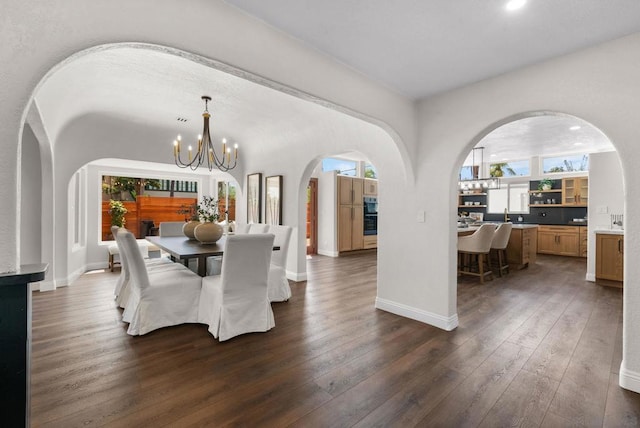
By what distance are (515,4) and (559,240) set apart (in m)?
8.08

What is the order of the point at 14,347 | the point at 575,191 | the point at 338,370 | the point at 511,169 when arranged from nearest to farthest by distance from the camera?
the point at 14,347
the point at 338,370
the point at 575,191
the point at 511,169

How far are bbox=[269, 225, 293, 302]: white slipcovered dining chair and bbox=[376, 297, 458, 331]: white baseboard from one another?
3.89 ft

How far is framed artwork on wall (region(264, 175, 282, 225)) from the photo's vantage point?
5121 mm

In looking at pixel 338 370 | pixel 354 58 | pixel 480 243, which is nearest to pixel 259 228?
pixel 338 370

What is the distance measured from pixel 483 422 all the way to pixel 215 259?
11.4 feet

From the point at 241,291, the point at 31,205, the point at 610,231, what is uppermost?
the point at 31,205

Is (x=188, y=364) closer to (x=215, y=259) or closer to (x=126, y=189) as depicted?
(x=215, y=259)

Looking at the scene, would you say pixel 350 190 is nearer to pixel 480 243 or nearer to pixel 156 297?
pixel 480 243

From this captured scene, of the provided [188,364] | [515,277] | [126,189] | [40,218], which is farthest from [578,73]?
[126,189]

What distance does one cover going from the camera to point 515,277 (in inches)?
205

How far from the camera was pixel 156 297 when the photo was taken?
2836 mm

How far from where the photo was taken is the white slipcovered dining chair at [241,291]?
2.65 metres

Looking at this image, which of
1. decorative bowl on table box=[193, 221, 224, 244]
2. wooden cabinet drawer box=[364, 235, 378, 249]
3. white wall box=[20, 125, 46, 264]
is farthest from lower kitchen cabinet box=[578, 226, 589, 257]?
white wall box=[20, 125, 46, 264]

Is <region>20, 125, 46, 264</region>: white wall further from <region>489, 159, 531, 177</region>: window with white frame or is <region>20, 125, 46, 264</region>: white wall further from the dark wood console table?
<region>489, 159, 531, 177</region>: window with white frame
